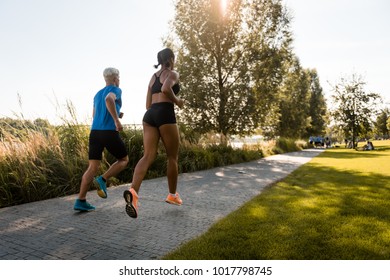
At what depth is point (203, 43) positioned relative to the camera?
53.0 feet

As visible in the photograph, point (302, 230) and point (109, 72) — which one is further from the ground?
point (109, 72)

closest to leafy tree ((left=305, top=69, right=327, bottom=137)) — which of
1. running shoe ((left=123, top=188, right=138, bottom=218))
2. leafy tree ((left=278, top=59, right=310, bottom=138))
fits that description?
leafy tree ((left=278, top=59, right=310, bottom=138))

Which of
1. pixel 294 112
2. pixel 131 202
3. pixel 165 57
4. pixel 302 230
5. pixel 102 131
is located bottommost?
pixel 302 230

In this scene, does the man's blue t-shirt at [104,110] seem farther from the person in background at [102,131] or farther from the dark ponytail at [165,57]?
the dark ponytail at [165,57]

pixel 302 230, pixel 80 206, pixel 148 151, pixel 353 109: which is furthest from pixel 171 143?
pixel 353 109

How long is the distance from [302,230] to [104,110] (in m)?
2.92

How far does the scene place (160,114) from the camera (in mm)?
3936

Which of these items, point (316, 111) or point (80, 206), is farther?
point (316, 111)

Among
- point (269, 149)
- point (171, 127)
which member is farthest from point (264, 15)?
point (171, 127)

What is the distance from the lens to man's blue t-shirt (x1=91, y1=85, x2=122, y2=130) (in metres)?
4.24

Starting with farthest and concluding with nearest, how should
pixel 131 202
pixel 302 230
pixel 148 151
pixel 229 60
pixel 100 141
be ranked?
1. pixel 229 60
2. pixel 100 141
3. pixel 148 151
4. pixel 131 202
5. pixel 302 230

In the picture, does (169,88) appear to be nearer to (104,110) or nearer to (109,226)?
(104,110)

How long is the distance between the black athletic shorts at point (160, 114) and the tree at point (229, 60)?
38.7ft
